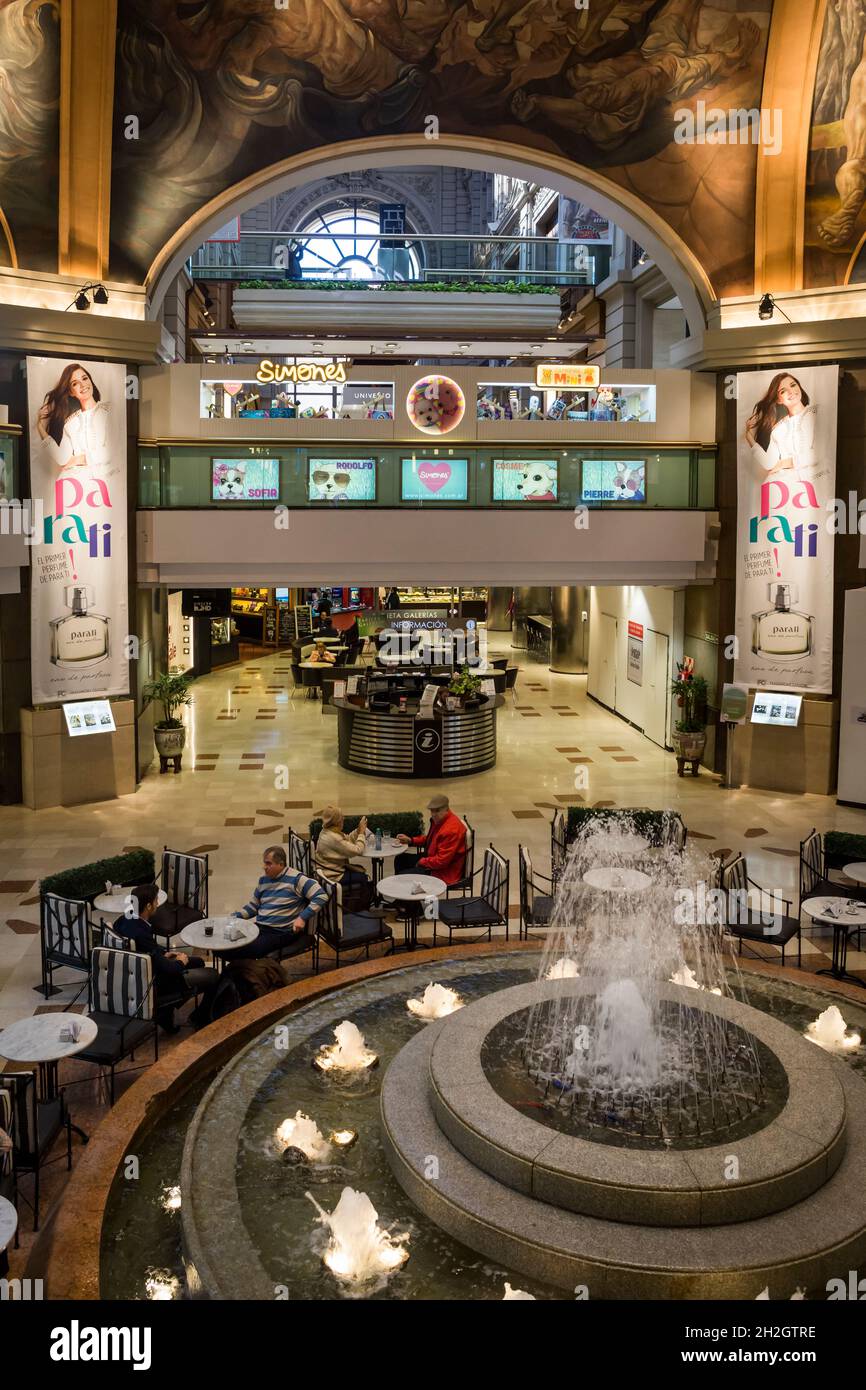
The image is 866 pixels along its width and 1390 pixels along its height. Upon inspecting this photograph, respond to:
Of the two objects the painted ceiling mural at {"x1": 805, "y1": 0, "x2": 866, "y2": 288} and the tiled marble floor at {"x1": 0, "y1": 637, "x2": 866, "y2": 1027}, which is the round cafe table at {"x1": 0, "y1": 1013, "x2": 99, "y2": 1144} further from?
the painted ceiling mural at {"x1": 805, "y1": 0, "x2": 866, "y2": 288}

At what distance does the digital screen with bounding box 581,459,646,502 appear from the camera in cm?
1708

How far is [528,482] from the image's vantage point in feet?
55.8

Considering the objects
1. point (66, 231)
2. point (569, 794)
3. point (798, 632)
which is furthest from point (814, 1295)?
point (66, 231)

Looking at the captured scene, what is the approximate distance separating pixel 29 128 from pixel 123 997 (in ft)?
38.0

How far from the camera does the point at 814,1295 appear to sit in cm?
504

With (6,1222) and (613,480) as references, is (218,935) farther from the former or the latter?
(613,480)

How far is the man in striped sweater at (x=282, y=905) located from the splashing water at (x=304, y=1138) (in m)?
2.52

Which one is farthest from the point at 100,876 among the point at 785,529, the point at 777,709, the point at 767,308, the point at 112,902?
the point at 767,308

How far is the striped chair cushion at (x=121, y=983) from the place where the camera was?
7.56 meters

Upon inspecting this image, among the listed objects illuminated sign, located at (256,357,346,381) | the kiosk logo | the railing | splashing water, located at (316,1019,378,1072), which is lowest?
splashing water, located at (316,1019,378,1072)

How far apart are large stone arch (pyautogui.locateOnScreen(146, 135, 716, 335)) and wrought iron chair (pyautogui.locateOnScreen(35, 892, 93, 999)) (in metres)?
9.94

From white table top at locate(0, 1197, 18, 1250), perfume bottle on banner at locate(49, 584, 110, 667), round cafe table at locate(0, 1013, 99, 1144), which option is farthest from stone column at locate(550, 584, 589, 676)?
white table top at locate(0, 1197, 18, 1250)

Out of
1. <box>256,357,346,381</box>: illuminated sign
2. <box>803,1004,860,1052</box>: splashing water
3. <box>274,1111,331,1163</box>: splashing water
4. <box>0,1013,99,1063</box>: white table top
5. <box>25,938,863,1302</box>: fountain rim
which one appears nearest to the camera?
<box>25,938,863,1302</box>: fountain rim

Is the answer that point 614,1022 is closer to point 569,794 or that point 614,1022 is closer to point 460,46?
point 569,794
